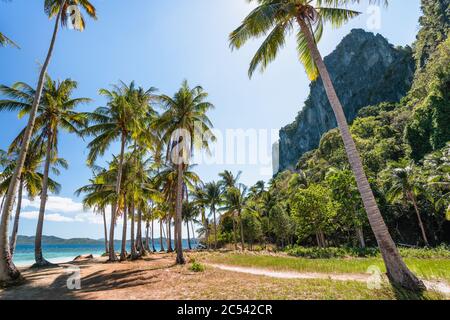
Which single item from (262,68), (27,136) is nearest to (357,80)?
(262,68)

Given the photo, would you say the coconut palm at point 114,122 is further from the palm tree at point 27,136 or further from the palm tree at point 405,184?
the palm tree at point 405,184

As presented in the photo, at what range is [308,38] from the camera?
878cm

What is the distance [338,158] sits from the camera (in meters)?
44.0

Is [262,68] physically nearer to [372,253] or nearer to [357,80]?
[372,253]

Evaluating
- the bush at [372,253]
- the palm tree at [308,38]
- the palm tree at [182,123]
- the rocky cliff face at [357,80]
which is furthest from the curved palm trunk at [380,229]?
the rocky cliff face at [357,80]

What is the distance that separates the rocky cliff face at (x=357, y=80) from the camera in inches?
3054

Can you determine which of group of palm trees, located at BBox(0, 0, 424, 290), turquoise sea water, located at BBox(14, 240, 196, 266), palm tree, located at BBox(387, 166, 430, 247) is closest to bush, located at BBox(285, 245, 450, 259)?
palm tree, located at BBox(387, 166, 430, 247)

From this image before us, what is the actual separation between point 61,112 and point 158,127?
6756 millimetres

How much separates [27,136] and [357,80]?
104 metres

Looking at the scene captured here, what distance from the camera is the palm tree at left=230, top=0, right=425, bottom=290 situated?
23.7 ft

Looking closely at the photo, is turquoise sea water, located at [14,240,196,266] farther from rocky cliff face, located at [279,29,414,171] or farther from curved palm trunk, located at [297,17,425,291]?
rocky cliff face, located at [279,29,414,171]

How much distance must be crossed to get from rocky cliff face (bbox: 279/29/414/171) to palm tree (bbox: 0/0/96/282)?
88.6 metres

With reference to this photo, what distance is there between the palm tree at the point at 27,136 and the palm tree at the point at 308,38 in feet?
30.1
